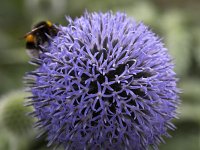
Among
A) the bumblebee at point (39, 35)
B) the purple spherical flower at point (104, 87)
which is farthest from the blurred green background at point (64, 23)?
the purple spherical flower at point (104, 87)

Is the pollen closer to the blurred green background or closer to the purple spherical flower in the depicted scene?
the purple spherical flower

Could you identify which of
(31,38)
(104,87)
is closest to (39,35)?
(31,38)

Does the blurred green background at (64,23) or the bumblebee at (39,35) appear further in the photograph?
the blurred green background at (64,23)

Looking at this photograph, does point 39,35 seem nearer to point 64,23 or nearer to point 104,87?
point 104,87

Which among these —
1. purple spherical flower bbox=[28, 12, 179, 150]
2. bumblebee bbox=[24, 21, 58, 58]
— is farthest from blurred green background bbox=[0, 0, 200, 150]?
purple spherical flower bbox=[28, 12, 179, 150]

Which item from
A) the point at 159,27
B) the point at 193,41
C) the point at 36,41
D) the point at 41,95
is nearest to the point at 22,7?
the point at 159,27

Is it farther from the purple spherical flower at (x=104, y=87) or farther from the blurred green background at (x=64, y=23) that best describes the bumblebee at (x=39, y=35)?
the blurred green background at (x=64, y=23)
